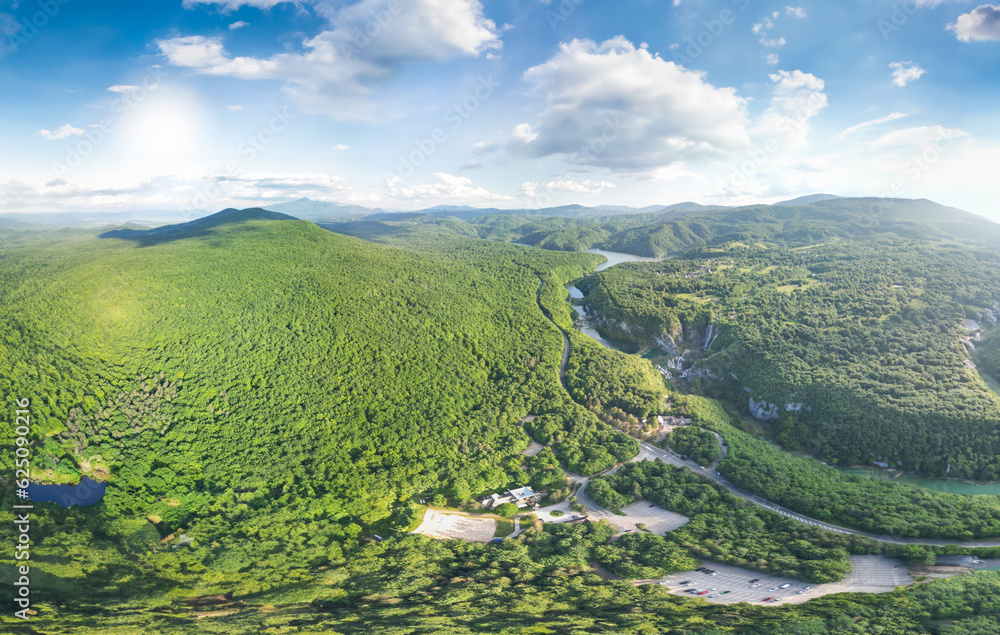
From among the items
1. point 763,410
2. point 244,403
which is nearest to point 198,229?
point 244,403

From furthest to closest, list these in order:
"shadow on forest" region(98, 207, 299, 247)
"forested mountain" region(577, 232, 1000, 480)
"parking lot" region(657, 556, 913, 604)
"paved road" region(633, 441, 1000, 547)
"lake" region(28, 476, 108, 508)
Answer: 1. "shadow on forest" region(98, 207, 299, 247)
2. "forested mountain" region(577, 232, 1000, 480)
3. "lake" region(28, 476, 108, 508)
4. "paved road" region(633, 441, 1000, 547)
5. "parking lot" region(657, 556, 913, 604)

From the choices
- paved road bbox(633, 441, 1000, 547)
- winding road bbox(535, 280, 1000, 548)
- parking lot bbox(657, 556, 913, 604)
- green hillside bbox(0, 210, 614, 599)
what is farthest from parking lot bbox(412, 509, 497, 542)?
paved road bbox(633, 441, 1000, 547)

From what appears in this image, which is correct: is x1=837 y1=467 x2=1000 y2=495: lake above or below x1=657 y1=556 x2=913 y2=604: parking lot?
below

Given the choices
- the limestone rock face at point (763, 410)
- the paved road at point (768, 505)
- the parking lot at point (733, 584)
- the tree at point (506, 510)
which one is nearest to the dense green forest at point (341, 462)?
the parking lot at point (733, 584)

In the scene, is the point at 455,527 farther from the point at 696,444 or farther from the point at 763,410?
the point at 763,410

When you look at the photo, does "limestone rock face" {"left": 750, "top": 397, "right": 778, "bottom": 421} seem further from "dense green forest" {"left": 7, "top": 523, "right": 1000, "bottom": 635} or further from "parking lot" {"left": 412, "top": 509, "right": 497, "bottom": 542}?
"parking lot" {"left": 412, "top": 509, "right": 497, "bottom": 542}

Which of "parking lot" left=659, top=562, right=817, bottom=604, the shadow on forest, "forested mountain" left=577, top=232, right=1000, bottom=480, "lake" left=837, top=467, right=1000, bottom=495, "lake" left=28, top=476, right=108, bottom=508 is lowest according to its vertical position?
"lake" left=837, top=467, right=1000, bottom=495

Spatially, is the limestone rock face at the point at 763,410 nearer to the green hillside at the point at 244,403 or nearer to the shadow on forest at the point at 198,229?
the green hillside at the point at 244,403

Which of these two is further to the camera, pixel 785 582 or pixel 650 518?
pixel 650 518
